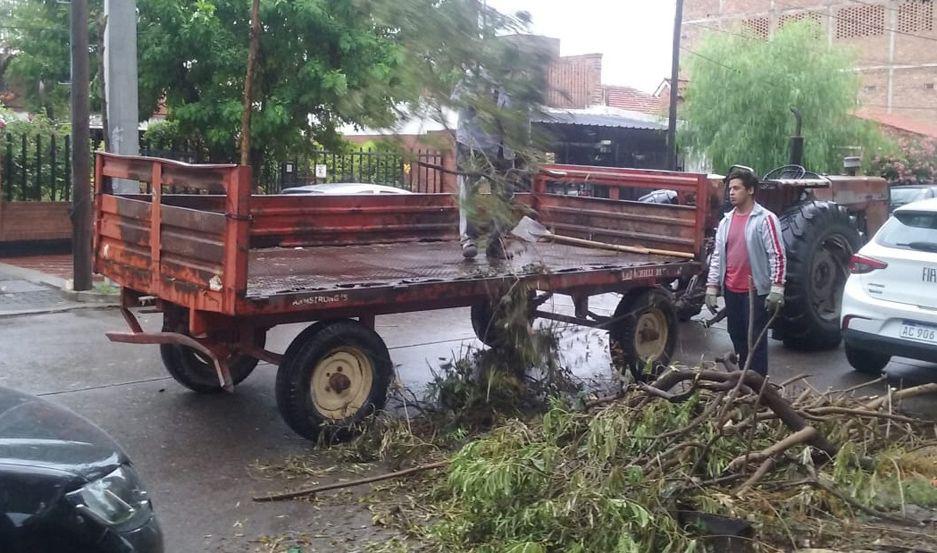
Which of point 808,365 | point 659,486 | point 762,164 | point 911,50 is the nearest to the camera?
point 659,486

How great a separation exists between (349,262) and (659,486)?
374 cm

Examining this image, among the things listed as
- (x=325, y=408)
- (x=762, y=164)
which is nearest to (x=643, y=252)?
(x=325, y=408)

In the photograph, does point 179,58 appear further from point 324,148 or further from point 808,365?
point 808,365

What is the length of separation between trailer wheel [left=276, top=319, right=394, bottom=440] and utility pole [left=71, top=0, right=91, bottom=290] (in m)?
6.94

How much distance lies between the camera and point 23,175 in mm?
16297

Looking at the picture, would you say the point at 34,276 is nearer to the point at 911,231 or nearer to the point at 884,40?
the point at 911,231

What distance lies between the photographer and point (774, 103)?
30.2m

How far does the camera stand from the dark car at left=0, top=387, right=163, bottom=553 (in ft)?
10.6

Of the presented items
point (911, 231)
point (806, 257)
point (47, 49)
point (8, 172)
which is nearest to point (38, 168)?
point (8, 172)

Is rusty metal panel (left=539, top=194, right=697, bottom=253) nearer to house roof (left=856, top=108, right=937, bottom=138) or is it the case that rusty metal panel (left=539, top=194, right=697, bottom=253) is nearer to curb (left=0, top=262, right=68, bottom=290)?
curb (left=0, top=262, right=68, bottom=290)

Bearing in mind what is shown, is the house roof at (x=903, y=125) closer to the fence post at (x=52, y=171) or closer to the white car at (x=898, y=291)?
the fence post at (x=52, y=171)

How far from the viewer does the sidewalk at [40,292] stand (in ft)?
38.7

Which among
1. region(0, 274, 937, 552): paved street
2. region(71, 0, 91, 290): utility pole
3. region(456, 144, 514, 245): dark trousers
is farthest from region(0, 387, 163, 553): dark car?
region(71, 0, 91, 290): utility pole

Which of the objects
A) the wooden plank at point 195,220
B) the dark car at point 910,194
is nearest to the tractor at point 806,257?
the wooden plank at point 195,220
